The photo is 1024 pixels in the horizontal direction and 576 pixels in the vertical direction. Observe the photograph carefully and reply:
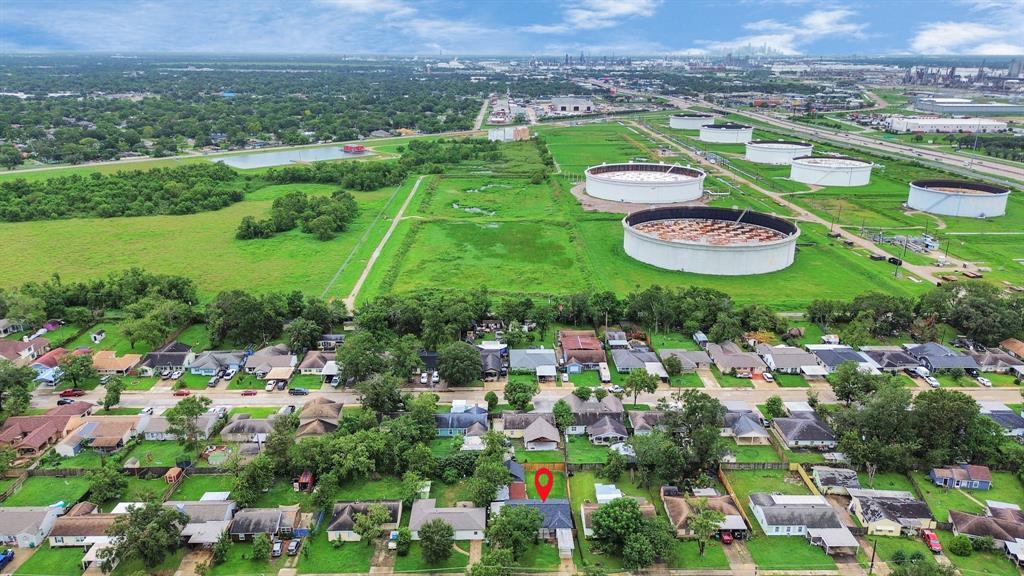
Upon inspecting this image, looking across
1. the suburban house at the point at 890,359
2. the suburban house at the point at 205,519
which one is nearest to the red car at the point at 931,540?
the suburban house at the point at 890,359

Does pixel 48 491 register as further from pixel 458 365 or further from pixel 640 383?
pixel 640 383

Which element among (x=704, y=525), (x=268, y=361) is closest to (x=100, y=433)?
(x=268, y=361)

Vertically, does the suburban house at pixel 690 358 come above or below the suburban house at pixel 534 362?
above

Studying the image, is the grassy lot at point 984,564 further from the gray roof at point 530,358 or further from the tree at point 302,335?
the tree at point 302,335

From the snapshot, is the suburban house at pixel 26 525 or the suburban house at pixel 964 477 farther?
the suburban house at pixel 964 477

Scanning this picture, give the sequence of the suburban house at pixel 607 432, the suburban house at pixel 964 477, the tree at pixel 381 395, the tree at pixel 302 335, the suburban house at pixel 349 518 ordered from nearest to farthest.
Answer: the suburban house at pixel 349 518, the suburban house at pixel 964 477, the suburban house at pixel 607 432, the tree at pixel 381 395, the tree at pixel 302 335

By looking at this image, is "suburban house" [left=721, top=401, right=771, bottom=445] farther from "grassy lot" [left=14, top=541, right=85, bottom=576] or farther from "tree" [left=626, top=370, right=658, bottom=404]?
"grassy lot" [left=14, top=541, right=85, bottom=576]
